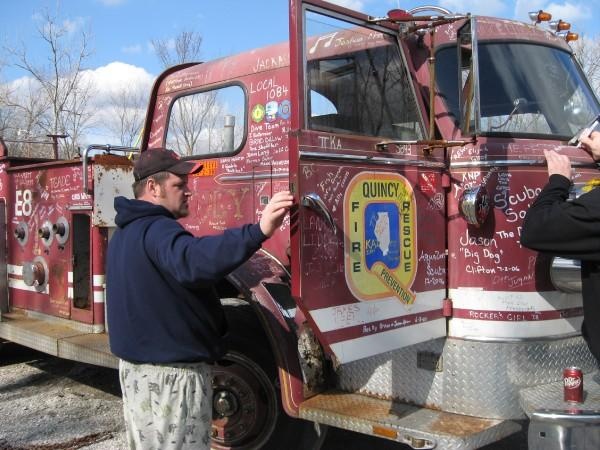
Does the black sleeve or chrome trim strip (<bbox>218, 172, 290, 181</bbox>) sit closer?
the black sleeve

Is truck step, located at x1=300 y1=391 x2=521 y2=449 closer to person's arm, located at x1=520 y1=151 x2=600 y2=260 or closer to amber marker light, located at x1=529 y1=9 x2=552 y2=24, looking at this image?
person's arm, located at x1=520 y1=151 x2=600 y2=260

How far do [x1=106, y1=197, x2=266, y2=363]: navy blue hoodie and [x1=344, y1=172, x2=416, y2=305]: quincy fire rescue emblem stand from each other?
705 mm

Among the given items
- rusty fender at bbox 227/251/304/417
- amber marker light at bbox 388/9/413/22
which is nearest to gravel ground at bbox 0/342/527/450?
rusty fender at bbox 227/251/304/417

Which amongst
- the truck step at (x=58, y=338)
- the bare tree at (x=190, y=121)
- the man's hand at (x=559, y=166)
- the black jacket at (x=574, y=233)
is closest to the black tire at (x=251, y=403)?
the truck step at (x=58, y=338)

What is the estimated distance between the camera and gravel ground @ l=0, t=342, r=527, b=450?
4484 mm

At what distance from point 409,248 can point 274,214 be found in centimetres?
107

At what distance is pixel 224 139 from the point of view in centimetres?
444

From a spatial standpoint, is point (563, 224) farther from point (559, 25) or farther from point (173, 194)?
point (559, 25)

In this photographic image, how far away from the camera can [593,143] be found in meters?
2.58

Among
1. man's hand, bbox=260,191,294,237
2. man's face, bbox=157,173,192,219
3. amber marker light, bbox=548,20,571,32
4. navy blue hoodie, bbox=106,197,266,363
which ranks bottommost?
navy blue hoodie, bbox=106,197,266,363

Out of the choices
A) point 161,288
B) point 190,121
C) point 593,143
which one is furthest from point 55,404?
point 593,143

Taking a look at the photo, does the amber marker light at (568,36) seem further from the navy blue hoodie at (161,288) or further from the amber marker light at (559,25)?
the navy blue hoodie at (161,288)

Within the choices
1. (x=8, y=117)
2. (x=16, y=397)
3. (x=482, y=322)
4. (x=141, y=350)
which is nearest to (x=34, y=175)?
(x=16, y=397)

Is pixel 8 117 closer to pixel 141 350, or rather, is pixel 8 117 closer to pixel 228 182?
pixel 228 182
